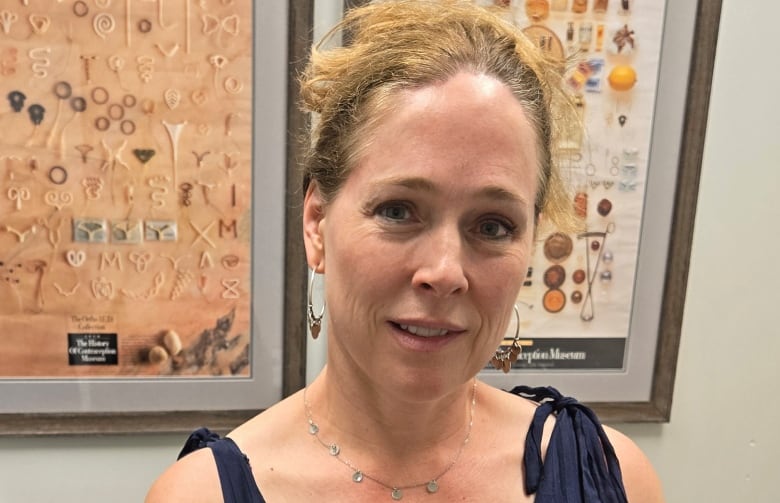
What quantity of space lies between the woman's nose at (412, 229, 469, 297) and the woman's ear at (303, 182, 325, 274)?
0.15m

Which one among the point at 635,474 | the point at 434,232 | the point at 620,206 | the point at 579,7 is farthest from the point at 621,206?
the point at 434,232

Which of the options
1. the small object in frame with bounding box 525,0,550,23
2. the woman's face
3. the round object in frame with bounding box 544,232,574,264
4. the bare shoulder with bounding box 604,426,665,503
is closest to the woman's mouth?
the woman's face

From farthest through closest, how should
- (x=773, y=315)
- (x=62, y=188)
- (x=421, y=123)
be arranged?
(x=773, y=315), (x=62, y=188), (x=421, y=123)

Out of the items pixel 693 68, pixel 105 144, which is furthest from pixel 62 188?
pixel 693 68

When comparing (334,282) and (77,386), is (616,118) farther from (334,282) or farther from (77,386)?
(77,386)

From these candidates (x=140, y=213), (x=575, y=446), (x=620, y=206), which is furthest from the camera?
(x=620, y=206)

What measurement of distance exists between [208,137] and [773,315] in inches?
44.6

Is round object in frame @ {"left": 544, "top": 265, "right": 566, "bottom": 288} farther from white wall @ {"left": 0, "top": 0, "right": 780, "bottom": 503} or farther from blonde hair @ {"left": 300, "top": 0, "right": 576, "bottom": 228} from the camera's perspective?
blonde hair @ {"left": 300, "top": 0, "right": 576, "bottom": 228}

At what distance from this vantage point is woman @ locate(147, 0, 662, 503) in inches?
25.9

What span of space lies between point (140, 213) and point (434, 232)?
0.59 meters

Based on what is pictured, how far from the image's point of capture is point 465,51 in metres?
0.69

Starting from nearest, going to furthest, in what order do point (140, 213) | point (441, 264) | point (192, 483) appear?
point (441, 264), point (192, 483), point (140, 213)

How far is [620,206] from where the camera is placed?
3.82ft

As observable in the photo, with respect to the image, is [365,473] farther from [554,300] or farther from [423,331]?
[554,300]
